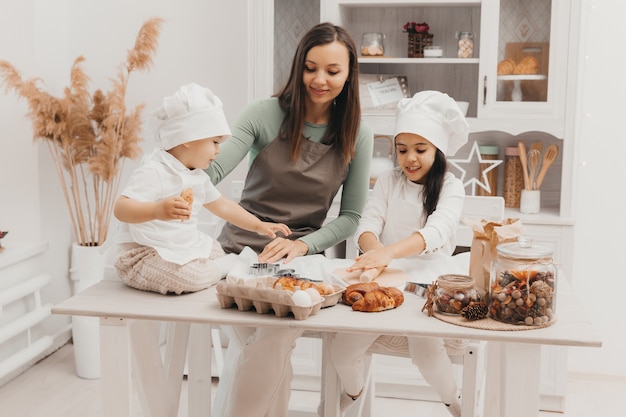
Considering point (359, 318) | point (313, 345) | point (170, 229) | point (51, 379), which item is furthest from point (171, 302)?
point (51, 379)

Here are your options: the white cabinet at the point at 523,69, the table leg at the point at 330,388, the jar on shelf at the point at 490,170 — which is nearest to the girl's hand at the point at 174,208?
the table leg at the point at 330,388

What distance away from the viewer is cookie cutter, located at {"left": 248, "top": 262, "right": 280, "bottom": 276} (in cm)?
186

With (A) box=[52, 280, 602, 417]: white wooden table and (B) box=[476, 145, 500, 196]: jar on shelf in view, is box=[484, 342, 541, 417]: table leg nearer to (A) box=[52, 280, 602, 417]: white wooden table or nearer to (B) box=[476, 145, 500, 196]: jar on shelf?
(A) box=[52, 280, 602, 417]: white wooden table

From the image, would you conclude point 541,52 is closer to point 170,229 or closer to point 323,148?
point 323,148

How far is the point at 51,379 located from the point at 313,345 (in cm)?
117

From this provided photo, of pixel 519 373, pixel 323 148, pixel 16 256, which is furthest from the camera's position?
pixel 16 256

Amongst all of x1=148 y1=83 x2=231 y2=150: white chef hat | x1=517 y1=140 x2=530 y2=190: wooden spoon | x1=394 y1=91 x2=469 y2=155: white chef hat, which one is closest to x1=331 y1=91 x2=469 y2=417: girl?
x1=394 y1=91 x2=469 y2=155: white chef hat

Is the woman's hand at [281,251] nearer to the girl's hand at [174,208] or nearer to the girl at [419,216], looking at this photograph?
the girl at [419,216]

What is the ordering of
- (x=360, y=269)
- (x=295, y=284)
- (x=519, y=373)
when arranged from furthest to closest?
1. (x=360, y=269)
2. (x=295, y=284)
3. (x=519, y=373)

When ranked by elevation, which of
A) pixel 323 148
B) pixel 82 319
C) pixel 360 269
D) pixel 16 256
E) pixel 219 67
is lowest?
pixel 82 319

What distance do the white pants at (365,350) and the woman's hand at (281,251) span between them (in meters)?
0.26

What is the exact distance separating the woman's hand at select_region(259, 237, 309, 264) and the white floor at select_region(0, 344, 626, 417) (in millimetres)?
972

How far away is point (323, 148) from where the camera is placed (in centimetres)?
235

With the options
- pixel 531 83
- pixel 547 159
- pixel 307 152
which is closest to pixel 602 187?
pixel 547 159
